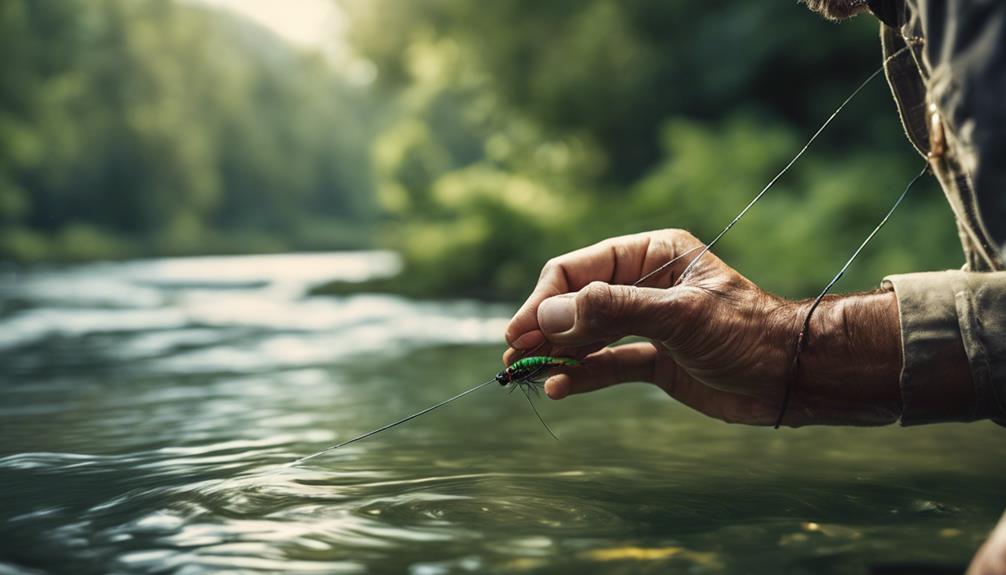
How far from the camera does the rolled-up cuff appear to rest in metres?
2.24

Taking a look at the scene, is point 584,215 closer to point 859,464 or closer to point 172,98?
point 859,464

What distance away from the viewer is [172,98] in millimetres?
56125

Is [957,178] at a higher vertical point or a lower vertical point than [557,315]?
higher

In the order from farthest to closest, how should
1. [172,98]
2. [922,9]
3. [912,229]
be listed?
[172,98] → [912,229] → [922,9]

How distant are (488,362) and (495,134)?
74.4ft

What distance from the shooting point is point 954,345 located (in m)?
2.24

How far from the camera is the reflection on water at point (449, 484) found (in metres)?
1.88

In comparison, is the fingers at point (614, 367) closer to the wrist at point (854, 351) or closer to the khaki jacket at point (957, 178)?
the wrist at point (854, 351)

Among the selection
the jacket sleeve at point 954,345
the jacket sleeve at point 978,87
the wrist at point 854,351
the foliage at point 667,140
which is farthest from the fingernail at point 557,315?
the foliage at point 667,140

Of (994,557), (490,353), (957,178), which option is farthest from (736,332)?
(490,353)

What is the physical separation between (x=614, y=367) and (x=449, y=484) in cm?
59

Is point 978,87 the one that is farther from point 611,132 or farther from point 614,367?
point 611,132

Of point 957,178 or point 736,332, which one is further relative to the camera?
point 957,178

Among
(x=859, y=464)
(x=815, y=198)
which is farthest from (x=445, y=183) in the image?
(x=859, y=464)
